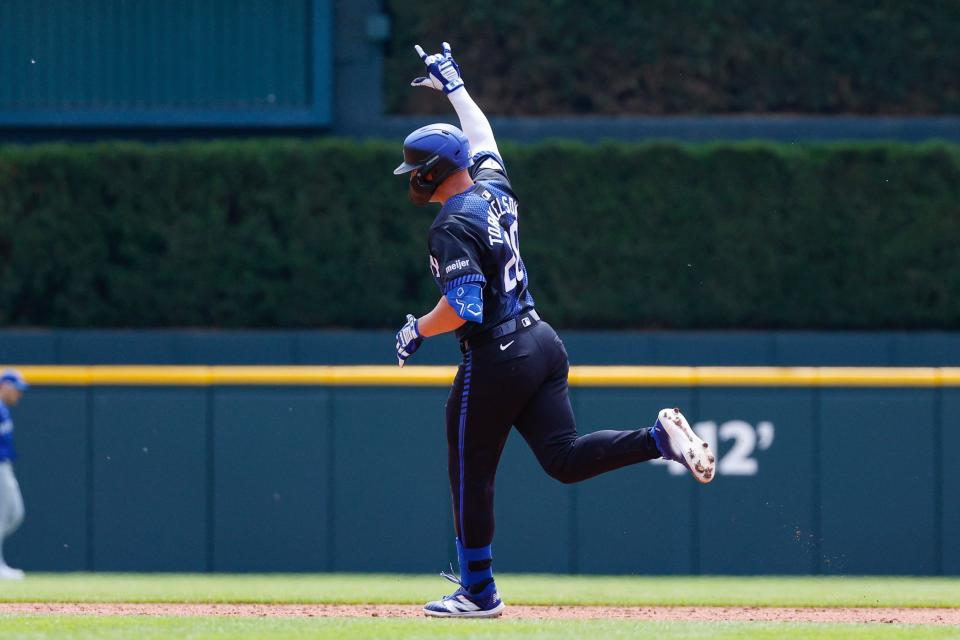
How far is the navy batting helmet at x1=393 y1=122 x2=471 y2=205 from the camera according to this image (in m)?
5.78

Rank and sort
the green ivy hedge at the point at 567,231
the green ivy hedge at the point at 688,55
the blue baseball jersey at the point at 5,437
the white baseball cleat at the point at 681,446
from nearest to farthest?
the white baseball cleat at the point at 681,446 < the blue baseball jersey at the point at 5,437 < the green ivy hedge at the point at 567,231 < the green ivy hedge at the point at 688,55

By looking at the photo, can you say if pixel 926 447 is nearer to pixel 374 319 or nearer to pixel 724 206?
pixel 724 206

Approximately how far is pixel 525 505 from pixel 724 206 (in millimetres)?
4607

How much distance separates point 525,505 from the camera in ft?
33.0

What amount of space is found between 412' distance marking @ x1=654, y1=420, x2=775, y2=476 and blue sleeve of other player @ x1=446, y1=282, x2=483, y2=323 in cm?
478

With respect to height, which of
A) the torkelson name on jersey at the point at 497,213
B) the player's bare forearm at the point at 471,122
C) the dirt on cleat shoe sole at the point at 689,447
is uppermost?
the player's bare forearm at the point at 471,122

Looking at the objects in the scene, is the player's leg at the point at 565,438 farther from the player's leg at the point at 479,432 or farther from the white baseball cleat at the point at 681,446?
the player's leg at the point at 479,432

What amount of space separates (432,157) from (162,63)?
30.4ft

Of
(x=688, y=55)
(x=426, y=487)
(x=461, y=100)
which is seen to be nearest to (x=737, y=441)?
(x=426, y=487)

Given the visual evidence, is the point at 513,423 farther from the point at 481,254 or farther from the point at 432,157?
the point at 432,157

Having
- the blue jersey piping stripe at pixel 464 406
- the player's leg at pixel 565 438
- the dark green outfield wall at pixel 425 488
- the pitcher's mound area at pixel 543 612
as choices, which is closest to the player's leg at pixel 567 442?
the player's leg at pixel 565 438

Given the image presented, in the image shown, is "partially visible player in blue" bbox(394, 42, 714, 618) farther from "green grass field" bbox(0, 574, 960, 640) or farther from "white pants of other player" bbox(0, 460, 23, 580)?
"white pants of other player" bbox(0, 460, 23, 580)

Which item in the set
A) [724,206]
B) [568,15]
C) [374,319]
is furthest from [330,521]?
[568,15]

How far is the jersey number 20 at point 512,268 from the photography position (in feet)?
19.1
